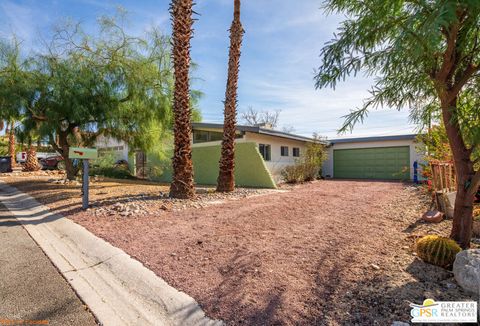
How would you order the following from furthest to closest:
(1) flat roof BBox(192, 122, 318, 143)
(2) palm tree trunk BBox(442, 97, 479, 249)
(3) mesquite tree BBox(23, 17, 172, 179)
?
(1) flat roof BBox(192, 122, 318, 143)
(3) mesquite tree BBox(23, 17, 172, 179)
(2) palm tree trunk BBox(442, 97, 479, 249)

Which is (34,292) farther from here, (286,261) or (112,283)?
(286,261)

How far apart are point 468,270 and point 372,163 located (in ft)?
56.3

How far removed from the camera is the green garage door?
17844 millimetres

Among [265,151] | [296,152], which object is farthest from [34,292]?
[296,152]

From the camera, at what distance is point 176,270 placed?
12.5ft

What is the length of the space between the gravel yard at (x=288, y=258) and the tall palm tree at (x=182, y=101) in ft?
4.85

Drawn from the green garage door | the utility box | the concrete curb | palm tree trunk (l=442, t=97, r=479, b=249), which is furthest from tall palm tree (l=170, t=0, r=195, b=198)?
the utility box

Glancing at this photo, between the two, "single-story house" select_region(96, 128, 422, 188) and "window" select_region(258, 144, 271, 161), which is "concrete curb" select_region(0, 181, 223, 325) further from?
"window" select_region(258, 144, 271, 161)

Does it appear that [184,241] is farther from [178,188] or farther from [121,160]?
[121,160]

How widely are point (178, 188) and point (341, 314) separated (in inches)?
268

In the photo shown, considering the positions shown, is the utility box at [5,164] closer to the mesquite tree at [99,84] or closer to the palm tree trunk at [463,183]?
the mesquite tree at [99,84]

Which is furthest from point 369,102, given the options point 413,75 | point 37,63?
point 37,63

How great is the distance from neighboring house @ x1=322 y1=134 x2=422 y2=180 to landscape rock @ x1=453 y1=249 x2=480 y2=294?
1483 centimetres

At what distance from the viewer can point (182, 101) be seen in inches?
354
